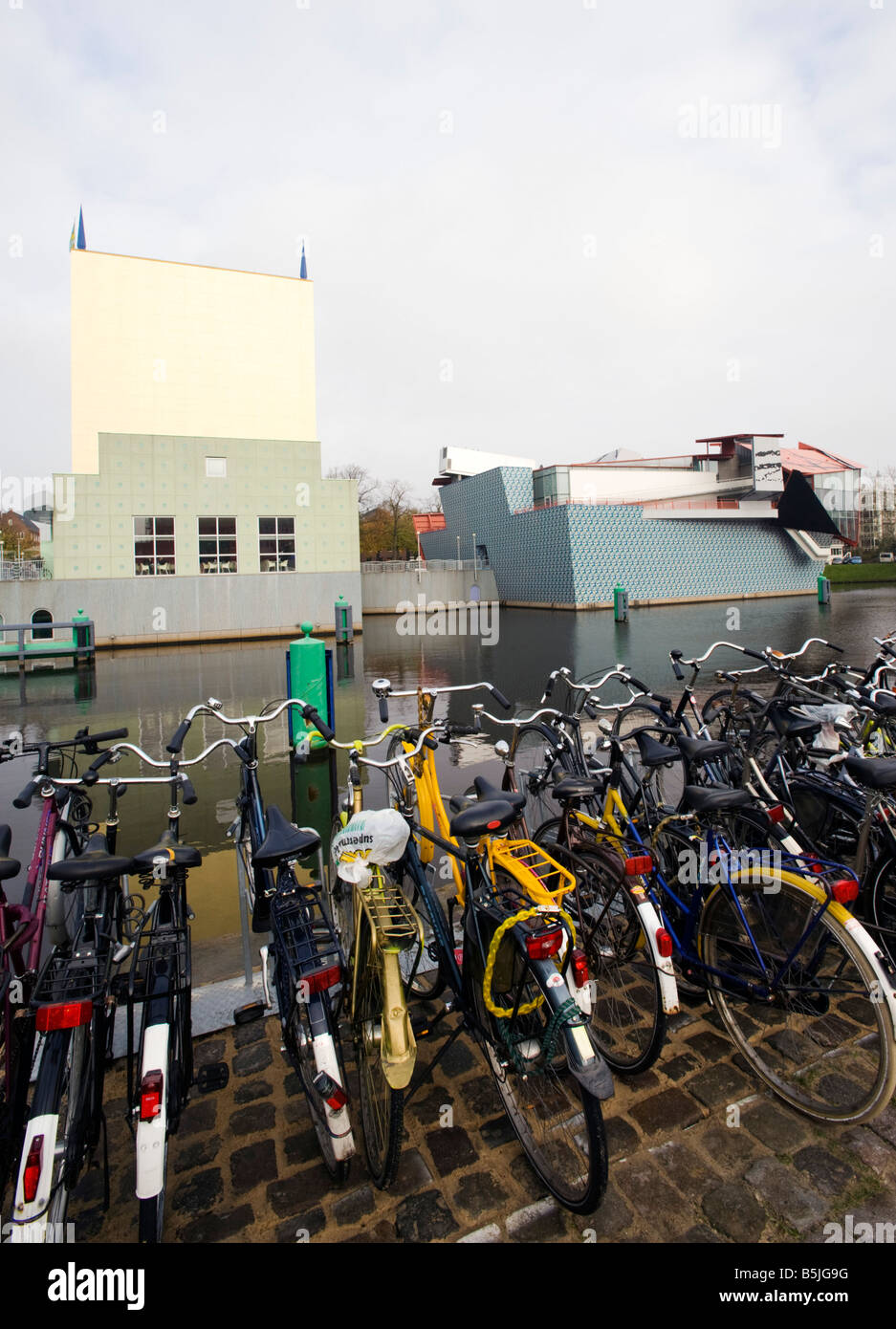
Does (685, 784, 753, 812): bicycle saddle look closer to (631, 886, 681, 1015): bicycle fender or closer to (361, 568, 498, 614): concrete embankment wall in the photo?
(631, 886, 681, 1015): bicycle fender

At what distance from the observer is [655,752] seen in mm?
3188

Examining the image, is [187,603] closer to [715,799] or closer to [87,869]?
[87,869]

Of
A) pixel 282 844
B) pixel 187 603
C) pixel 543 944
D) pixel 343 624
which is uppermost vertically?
pixel 187 603

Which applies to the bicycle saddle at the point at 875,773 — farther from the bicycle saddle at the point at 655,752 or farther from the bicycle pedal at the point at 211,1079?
the bicycle pedal at the point at 211,1079

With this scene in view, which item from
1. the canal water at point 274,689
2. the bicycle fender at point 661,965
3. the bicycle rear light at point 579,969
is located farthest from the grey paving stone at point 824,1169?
the canal water at point 274,689

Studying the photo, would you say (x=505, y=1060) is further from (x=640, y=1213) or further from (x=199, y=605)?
(x=199, y=605)

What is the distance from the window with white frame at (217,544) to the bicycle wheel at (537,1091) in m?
20.4

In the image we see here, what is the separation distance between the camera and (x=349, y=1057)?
2.60m

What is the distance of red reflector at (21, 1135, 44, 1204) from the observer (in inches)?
59.9

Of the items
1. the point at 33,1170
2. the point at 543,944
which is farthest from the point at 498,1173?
the point at 33,1170

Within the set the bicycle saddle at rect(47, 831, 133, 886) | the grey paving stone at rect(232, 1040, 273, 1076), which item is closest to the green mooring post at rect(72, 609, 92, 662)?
the grey paving stone at rect(232, 1040, 273, 1076)

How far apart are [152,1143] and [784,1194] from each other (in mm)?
1635

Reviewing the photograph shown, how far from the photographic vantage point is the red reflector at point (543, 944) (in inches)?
75.1

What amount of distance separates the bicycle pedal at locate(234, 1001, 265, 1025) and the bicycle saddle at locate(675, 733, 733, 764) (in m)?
1.97
